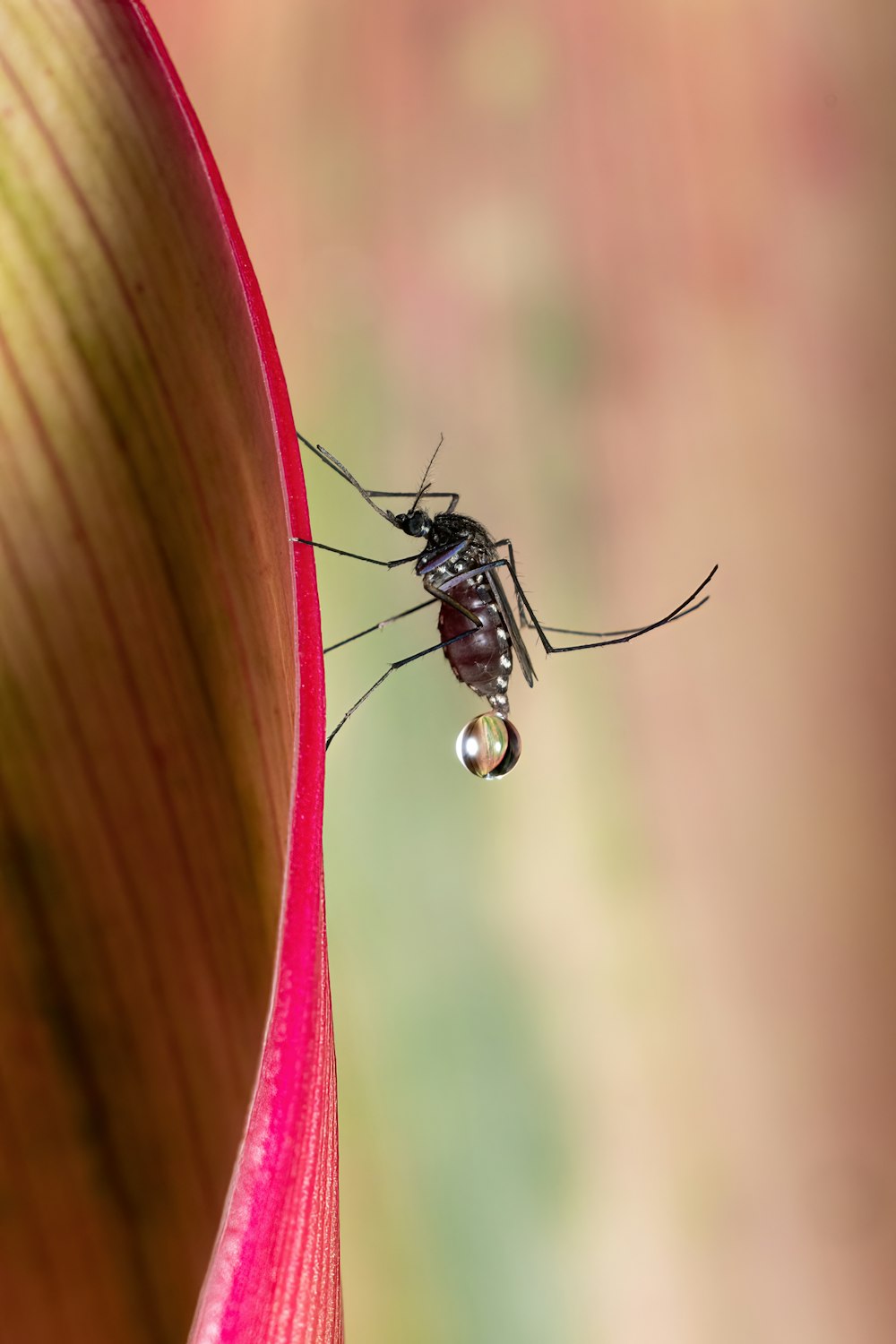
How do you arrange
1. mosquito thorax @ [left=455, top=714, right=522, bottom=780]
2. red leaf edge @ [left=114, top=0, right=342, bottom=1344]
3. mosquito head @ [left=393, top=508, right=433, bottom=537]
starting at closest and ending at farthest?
red leaf edge @ [left=114, top=0, right=342, bottom=1344] → mosquito thorax @ [left=455, top=714, right=522, bottom=780] → mosquito head @ [left=393, top=508, right=433, bottom=537]

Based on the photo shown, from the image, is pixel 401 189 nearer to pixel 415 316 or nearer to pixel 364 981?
pixel 415 316

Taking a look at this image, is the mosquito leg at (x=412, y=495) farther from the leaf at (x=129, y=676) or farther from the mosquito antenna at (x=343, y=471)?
the leaf at (x=129, y=676)

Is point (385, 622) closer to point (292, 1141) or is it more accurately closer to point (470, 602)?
point (470, 602)

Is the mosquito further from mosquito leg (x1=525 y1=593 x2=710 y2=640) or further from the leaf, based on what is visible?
the leaf

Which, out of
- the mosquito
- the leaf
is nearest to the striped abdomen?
the mosquito

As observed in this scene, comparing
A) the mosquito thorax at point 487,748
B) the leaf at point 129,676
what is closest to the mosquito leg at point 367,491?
the mosquito thorax at point 487,748

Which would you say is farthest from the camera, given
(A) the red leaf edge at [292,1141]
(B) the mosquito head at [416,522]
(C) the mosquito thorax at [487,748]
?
(B) the mosquito head at [416,522]
